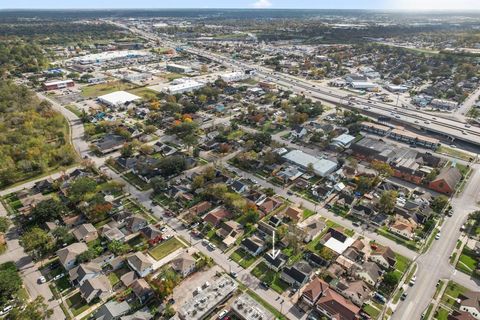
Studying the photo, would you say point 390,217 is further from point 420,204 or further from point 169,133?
point 169,133

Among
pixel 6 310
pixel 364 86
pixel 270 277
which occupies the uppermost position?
pixel 364 86

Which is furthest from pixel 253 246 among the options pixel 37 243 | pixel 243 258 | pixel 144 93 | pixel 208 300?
pixel 144 93

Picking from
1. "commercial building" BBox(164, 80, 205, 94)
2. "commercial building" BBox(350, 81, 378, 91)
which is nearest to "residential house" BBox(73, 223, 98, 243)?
"commercial building" BBox(164, 80, 205, 94)

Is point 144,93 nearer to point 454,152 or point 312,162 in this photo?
point 312,162

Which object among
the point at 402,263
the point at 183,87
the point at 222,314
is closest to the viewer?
the point at 222,314

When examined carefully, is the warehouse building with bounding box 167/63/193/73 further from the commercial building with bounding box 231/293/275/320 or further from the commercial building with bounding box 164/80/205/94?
the commercial building with bounding box 231/293/275/320

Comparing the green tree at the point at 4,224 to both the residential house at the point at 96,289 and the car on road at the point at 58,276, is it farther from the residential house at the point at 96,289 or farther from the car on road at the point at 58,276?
the residential house at the point at 96,289

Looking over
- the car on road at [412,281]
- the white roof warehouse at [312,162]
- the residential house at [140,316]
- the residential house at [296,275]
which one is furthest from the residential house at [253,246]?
the white roof warehouse at [312,162]

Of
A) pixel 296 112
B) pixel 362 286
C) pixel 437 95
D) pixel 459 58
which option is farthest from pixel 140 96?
pixel 459 58
